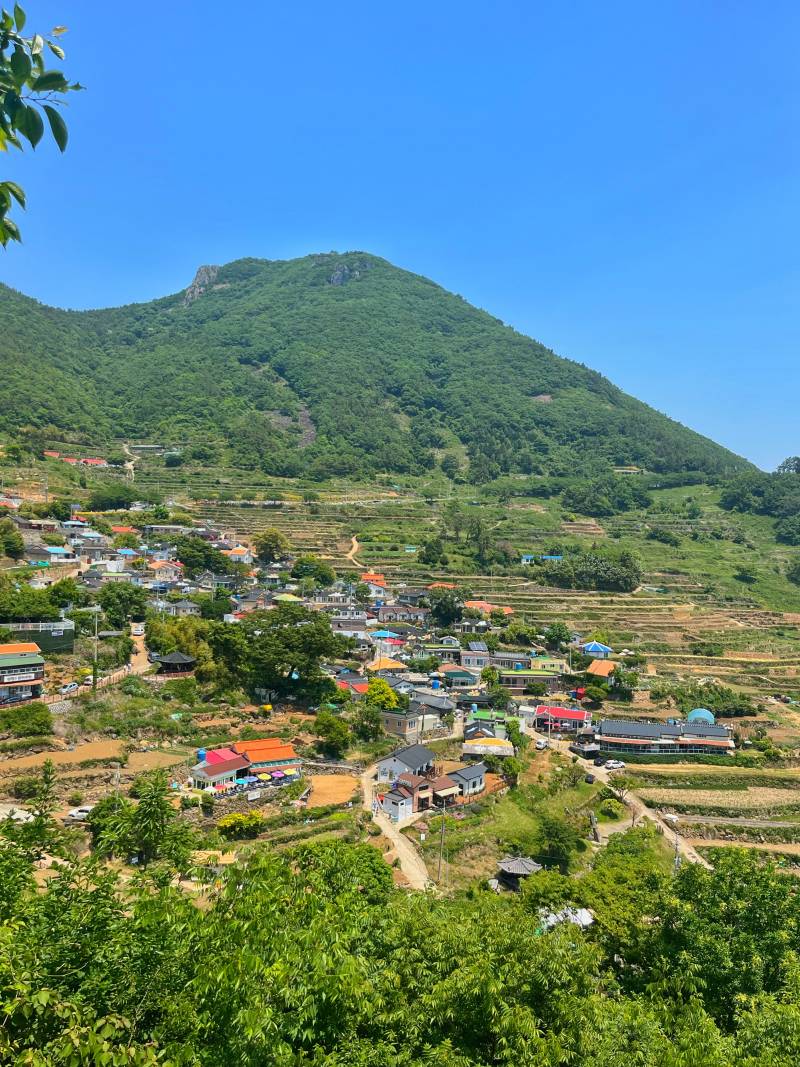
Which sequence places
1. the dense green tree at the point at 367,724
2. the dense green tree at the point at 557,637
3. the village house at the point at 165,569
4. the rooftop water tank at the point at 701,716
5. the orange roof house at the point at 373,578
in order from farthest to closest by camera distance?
the orange roof house at the point at 373,578
the village house at the point at 165,569
the dense green tree at the point at 557,637
the rooftop water tank at the point at 701,716
the dense green tree at the point at 367,724

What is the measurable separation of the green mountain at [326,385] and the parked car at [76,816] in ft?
184

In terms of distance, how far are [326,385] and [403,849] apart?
312 feet

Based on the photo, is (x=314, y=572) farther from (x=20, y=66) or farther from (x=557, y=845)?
(x=20, y=66)

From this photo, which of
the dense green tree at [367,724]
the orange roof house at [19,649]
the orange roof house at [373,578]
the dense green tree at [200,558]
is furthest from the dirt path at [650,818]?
the dense green tree at [200,558]

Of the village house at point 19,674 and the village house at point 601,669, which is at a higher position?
the village house at point 19,674

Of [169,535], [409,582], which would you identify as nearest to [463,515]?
[409,582]

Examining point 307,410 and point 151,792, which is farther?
point 307,410

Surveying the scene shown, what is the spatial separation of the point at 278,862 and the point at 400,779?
16.8m

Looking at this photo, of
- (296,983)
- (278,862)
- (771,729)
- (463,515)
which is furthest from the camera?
(463,515)

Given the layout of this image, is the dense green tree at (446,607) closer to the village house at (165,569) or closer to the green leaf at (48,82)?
the village house at (165,569)

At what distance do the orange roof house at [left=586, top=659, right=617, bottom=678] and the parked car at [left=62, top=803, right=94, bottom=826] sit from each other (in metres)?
24.8

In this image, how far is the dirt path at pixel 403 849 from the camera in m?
17.1

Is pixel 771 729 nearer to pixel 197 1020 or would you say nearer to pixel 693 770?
pixel 693 770

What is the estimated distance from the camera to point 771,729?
3105 cm
